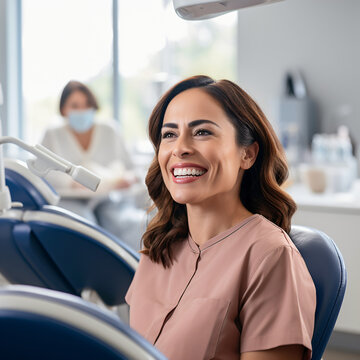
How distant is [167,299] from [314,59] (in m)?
2.31

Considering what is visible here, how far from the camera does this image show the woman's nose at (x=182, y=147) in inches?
42.7

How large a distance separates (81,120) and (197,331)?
274cm

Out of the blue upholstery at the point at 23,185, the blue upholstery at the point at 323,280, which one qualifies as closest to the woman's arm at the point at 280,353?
the blue upholstery at the point at 323,280

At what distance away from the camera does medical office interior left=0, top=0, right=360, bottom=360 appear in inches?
92.7

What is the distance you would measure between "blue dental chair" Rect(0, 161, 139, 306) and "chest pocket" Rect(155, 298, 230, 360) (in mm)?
452

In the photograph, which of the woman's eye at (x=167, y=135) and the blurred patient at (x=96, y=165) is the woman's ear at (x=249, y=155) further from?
the blurred patient at (x=96, y=165)

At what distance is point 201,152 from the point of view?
108cm

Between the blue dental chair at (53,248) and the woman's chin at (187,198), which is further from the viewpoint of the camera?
the blue dental chair at (53,248)

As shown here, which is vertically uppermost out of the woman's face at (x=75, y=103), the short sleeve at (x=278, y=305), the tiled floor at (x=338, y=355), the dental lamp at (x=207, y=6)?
the dental lamp at (x=207, y=6)

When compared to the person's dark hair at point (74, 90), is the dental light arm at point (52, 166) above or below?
below

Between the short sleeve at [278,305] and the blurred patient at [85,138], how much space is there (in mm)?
2543

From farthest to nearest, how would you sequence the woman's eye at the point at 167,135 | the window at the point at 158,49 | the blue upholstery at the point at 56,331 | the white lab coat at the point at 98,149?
the window at the point at 158,49 < the white lab coat at the point at 98,149 < the woman's eye at the point at 167,135 < the blue upholstery at the point at 56,331

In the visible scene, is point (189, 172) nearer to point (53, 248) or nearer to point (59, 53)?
point (53, 248)

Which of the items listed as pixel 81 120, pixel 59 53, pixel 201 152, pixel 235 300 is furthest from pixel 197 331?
pixel 59 53
